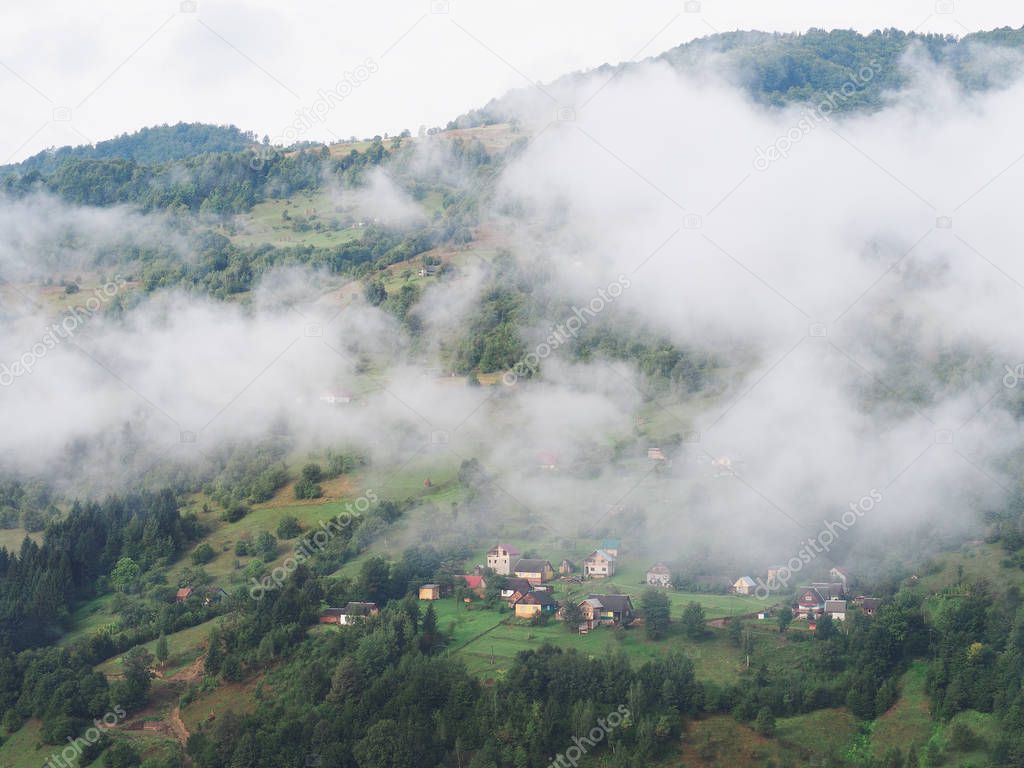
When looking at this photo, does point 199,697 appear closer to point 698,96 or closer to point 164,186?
point 164,186

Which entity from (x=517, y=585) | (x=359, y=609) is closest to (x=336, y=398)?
(x=359, y=609)

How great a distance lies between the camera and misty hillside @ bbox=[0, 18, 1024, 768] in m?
57.1

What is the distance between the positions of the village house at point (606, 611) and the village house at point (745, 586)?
729cm

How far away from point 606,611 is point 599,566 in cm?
761

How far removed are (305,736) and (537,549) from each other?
2261 centimetres

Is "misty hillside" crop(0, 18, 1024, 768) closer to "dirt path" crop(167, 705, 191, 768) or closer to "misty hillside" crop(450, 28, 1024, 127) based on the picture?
"dirt path" crop(167, 705, 191, 768)

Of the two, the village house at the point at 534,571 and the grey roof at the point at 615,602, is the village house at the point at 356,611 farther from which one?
the grey roof at the point at 615,602

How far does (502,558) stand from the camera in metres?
73.0

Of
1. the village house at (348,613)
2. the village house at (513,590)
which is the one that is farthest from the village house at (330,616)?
the village house at (513,590)

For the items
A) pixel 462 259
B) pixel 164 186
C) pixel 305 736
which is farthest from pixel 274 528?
pixel 164 186

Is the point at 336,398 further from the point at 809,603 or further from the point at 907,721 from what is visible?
the point at 907,721
